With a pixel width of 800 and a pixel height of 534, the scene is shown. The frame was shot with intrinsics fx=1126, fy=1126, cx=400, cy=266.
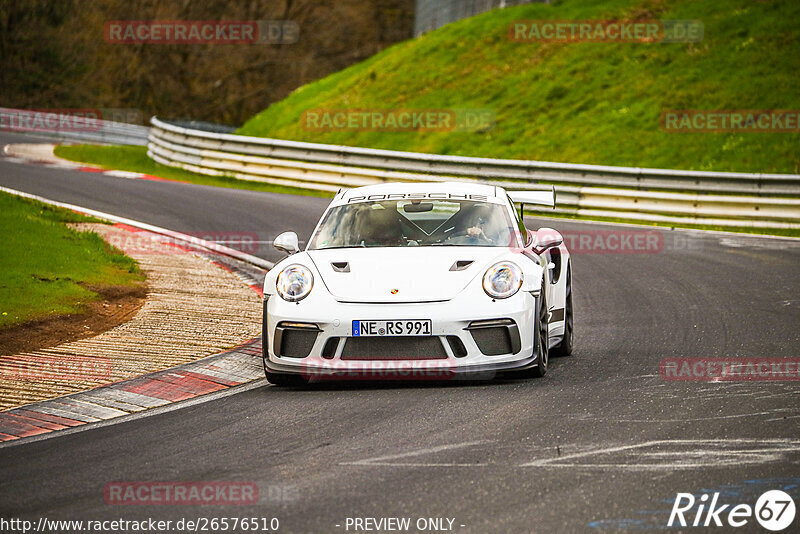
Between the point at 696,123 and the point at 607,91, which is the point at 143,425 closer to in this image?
the point at 696,123

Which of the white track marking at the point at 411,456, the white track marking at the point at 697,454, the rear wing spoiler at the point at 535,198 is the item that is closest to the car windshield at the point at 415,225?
the rear wing spoiler at the point at 535,198

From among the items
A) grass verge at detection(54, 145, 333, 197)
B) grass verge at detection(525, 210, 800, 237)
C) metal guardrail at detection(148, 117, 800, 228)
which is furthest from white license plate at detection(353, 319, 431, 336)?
grass verge at detection(54, 145, 333, 197)

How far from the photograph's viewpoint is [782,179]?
18.7 m

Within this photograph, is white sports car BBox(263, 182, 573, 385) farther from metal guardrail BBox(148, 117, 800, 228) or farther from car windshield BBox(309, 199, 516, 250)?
metal guardrail BBox(148, 117, 800, 228)

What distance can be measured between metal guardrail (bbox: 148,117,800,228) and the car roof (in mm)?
9340

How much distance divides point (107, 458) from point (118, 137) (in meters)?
31.3

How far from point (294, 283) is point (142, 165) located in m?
21.6

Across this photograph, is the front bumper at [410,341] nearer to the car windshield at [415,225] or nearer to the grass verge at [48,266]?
the car windshield at [415,225]

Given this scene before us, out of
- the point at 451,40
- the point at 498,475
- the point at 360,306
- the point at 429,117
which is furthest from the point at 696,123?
the point at 498,475

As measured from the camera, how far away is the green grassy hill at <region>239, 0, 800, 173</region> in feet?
76.8

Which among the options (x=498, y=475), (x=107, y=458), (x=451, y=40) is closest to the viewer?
(x=498, y=475)

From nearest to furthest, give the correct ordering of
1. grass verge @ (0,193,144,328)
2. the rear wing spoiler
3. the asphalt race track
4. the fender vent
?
1. the asphalt race track
2. the fender vent
3. the rear wing spoiler
4. grass verge @ (0,193,144,328)

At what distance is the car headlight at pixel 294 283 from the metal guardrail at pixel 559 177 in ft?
35.9

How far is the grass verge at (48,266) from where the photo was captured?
1006cm
